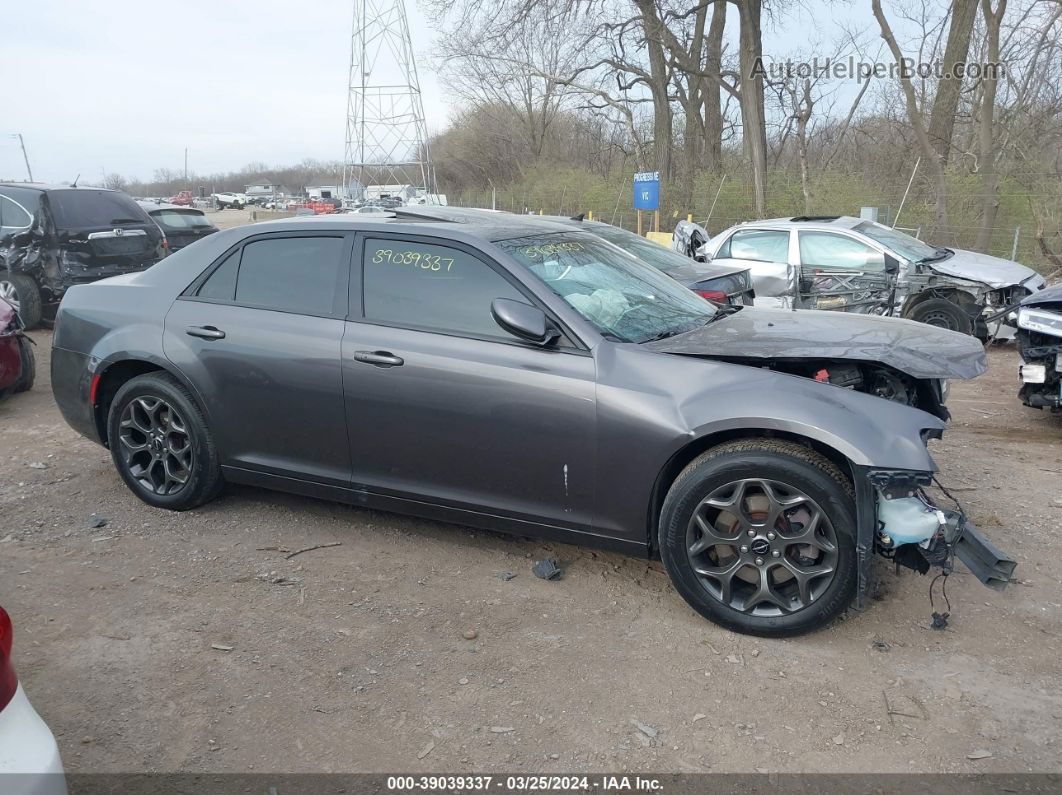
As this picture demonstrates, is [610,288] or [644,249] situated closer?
[610,288]

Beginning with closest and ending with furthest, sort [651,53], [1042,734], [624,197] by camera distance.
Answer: [1042,734]
[651,53]
[624,197]

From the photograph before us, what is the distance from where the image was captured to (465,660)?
3270 millimetres

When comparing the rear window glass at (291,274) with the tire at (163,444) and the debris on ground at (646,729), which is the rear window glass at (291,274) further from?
the debris on ground at (646,729)

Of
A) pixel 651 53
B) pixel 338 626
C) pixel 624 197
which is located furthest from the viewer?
pixel 624 197

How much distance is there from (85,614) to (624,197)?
2226cm

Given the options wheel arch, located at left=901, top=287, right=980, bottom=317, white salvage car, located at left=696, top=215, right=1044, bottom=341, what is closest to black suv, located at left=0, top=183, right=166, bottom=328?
white salvage car, located at left=696, top=215, right=1044, bottom=341

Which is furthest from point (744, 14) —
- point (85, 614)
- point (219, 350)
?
point (85, 614)

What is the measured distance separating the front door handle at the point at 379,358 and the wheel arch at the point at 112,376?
1.24 meters

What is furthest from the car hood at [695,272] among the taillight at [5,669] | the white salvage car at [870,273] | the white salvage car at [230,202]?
the white salvage car at [230,202]

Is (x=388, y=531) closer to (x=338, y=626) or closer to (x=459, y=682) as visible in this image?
(x=338, y=626)

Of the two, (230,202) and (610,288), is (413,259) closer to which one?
(610,288)

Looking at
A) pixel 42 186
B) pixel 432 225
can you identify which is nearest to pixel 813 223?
pixel 432 225

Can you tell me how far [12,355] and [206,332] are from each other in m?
3.86

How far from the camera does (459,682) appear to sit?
3.13m
